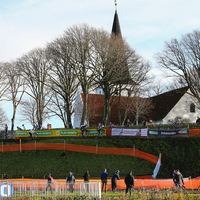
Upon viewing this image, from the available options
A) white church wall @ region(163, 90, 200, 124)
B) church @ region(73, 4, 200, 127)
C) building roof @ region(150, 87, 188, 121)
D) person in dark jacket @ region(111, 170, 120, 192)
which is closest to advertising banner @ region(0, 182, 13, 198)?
person in dark jacket @ region(111, 170, 120, 192)

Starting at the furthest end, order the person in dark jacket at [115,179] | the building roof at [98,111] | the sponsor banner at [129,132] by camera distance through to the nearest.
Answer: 1. the building roof at [98,111]
2. the sponsor banner at [129,132]
3. the person in dark jacket at [115,179]

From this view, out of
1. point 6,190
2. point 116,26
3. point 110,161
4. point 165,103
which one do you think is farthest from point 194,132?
point 116,26

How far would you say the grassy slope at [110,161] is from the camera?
2127 cm

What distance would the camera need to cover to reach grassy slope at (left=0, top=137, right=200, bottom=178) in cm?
2127

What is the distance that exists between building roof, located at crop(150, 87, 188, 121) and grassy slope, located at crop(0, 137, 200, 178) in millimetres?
20995

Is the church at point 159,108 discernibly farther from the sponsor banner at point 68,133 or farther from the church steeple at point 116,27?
the sponsor banner at point 68,133

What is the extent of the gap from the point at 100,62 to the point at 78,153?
51.4 ft

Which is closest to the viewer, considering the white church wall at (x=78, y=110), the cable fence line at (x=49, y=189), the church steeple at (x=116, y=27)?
A: the cable fence line at (x=49, y=189)

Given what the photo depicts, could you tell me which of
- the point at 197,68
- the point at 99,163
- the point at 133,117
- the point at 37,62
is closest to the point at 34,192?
the point at 99,163

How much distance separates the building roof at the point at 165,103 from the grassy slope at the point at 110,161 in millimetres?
Answer: 20995

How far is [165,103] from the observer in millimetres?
49281

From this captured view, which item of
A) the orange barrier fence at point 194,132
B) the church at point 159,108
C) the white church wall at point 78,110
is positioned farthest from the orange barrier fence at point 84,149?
the white church wall at point 78,110

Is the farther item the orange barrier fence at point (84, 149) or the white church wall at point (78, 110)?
the white church wall at point (78, 110)

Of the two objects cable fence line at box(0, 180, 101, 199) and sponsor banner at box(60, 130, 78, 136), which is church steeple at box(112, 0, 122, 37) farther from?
cable fence line at box(0, 180, 101, 199)
